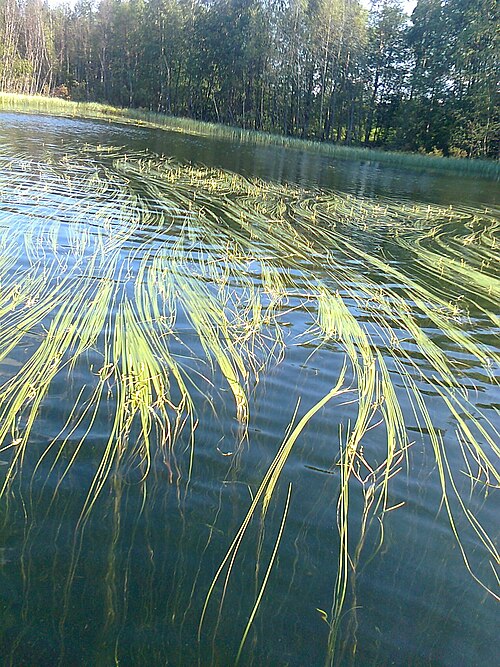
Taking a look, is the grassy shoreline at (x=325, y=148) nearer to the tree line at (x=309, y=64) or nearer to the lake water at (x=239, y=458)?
the tree line at (x=309, y=64)

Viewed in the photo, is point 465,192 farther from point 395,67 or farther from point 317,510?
point 395,67

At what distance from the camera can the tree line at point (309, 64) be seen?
31.8 metres

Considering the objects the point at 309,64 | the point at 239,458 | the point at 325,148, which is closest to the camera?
the point at 239,458

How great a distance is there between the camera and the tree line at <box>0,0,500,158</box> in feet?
104

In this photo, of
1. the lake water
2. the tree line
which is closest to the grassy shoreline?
the tree line

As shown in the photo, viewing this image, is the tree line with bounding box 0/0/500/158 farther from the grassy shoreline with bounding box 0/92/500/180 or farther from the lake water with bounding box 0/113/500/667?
the lake water with bounding box 0/113/500/667

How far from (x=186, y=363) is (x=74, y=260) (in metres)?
2.34

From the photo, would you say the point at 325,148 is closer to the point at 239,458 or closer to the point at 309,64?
the point at 309,64

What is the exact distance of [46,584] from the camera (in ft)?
5.42

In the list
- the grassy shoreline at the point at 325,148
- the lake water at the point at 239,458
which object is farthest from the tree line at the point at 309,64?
the lake water at the point at 239,458

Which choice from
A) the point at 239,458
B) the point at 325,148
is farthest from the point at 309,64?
the point at 239,458

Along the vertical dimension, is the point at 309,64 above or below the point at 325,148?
above

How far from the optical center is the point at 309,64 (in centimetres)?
3669

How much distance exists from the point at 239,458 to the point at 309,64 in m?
40.5
